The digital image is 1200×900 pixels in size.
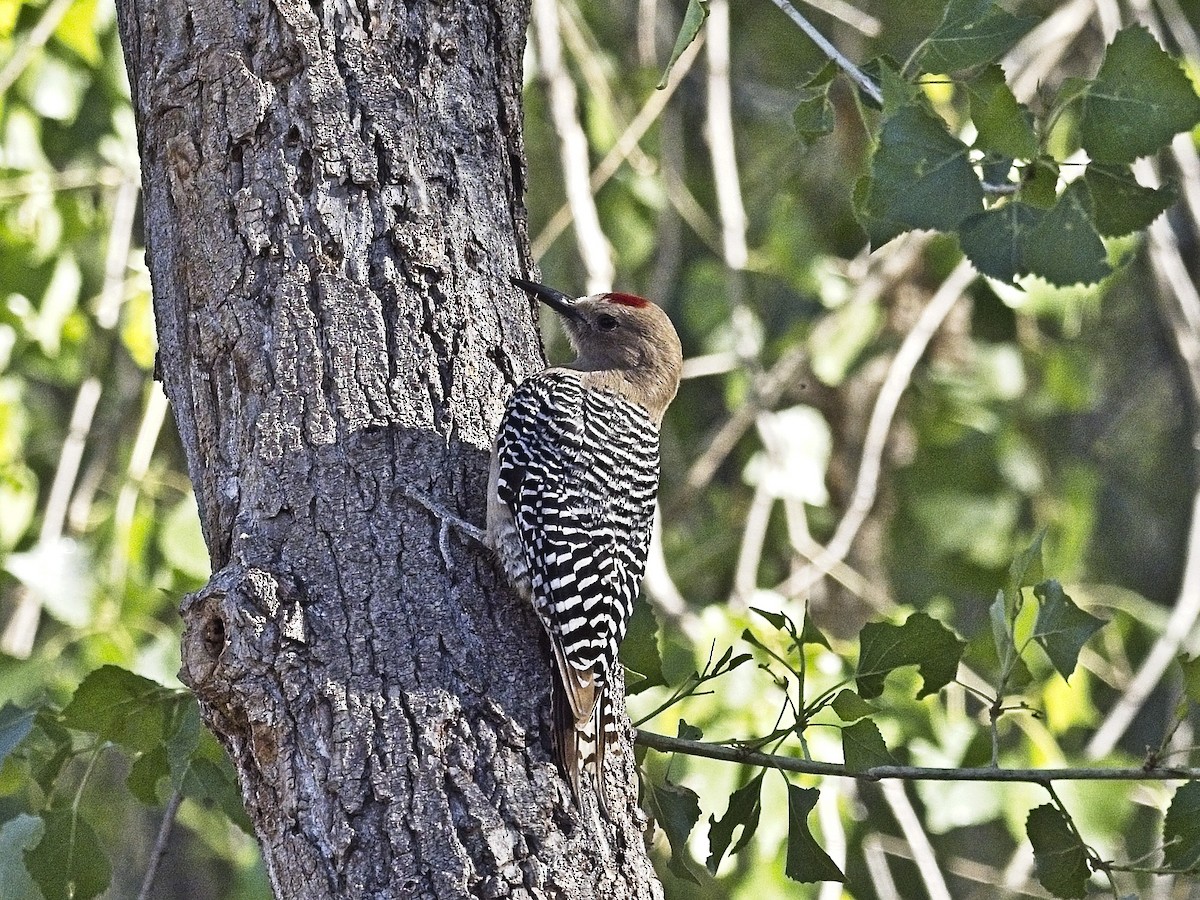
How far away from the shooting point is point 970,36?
2367 mm

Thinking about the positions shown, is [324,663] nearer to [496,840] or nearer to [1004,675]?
[496,840]

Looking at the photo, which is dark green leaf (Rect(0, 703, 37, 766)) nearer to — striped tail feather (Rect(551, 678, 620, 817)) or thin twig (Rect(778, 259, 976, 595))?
striped tail feather (Rect(551, 678, 620, 817))

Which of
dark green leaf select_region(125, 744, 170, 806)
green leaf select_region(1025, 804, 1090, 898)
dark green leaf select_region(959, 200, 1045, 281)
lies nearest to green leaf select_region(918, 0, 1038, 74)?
dark green leaf select_region(959, 200, 1045, 281)

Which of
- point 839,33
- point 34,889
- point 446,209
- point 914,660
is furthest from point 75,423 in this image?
point 839,33

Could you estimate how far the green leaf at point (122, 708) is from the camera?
8.56 feet

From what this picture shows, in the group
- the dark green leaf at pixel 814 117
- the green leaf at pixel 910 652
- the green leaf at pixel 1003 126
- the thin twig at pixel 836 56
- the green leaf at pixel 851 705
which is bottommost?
the green leaf at pixel 851 705

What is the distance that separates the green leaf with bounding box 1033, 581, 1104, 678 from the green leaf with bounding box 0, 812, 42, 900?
1.85 metres

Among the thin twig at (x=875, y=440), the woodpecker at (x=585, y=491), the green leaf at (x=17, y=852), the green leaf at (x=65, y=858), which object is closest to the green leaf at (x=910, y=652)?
the woodpecker at (x=585, y=491)

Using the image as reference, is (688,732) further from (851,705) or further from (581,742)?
(581,742)

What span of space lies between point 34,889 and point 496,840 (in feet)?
3.80

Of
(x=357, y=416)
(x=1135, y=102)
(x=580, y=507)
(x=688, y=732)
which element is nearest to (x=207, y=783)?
(x=357, y=416)

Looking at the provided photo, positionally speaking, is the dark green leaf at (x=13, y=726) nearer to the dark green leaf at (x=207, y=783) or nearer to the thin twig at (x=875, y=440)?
the dark green leaf at (x=207, y=783)

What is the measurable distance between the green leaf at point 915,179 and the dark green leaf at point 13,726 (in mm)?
1760

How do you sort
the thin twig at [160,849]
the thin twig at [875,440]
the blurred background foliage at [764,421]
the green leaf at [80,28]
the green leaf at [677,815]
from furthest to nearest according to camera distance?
the thin twig at [875,440] < the green leaf at [80,28] < the blurred background foliage at [764,421] < the thin twig at [160,849] < the green leaf at [677,815]
